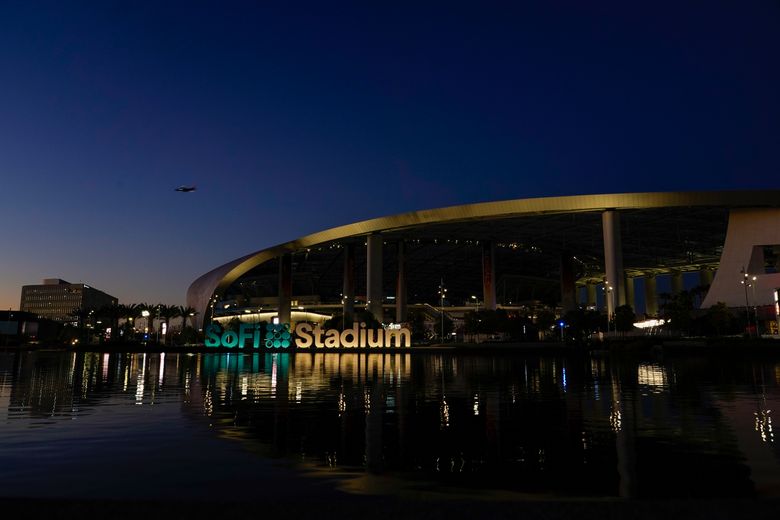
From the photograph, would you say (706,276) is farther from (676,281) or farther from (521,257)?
(521,257)

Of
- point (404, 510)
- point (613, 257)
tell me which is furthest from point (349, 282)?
point (404, 510)

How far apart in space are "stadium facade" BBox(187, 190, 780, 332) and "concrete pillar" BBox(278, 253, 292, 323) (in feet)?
0.57

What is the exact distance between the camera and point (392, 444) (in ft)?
32.4

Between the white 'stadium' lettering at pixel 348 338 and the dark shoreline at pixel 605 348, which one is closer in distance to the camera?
A: the dark shoreline at pixel 605 348

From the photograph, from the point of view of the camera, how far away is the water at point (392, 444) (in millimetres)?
7008

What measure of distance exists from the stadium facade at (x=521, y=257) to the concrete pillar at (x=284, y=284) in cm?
17

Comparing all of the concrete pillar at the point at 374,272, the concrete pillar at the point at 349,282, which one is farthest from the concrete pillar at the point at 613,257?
the concrete pillar at the point at 349,282

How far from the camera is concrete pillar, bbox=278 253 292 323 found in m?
101

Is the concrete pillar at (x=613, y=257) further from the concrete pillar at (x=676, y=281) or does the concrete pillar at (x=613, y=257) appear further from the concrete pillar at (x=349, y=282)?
the concrete pillar at (x=676, y=281)

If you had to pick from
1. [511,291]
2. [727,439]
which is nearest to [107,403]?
A: [727,439]

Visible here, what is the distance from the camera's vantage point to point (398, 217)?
81.6m

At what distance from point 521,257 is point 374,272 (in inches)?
1458

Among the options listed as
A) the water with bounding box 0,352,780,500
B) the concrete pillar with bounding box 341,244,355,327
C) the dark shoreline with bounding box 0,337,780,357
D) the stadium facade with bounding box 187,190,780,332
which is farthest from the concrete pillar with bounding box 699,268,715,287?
the water with bounding box 0,352,780,500

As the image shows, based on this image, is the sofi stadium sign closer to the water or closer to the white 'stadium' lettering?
the white 'stadium' lettering
